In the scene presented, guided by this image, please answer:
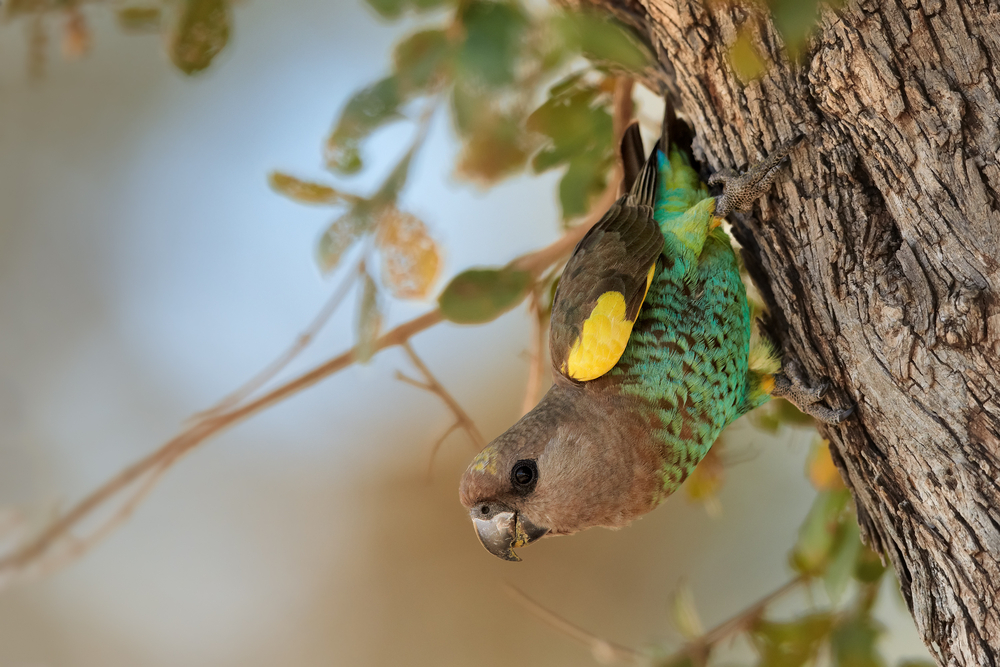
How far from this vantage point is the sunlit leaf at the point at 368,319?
191cm

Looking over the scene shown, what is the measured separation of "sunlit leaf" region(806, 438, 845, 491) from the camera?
7.43ft

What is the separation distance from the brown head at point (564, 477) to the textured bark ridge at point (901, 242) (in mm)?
525

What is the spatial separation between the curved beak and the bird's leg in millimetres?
1005

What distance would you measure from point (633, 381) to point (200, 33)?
1.36 metres

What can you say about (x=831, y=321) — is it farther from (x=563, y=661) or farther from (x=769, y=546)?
(x=563, y=661)

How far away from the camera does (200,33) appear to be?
60.2 inches

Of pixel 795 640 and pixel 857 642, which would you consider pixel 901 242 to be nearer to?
pixel 857 642

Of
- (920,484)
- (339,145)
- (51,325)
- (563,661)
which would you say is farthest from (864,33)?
(51,325)

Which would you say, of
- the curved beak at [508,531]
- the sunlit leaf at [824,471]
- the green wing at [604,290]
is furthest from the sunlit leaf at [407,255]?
the sunlit leaf at [824,471]

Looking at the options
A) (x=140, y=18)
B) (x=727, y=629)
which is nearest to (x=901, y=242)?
(x=727, y=629)

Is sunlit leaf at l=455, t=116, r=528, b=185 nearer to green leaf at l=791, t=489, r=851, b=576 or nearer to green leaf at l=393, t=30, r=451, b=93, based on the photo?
green leaf at l=393, t=30, r=451, b=93

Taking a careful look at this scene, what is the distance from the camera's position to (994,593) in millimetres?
1535

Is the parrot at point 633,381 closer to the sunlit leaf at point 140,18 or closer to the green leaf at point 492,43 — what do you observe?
the green leaf at point 492,43

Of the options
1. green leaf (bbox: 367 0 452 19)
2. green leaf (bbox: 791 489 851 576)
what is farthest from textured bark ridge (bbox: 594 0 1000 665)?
green leaf (bbox: 367 0 452 19)
